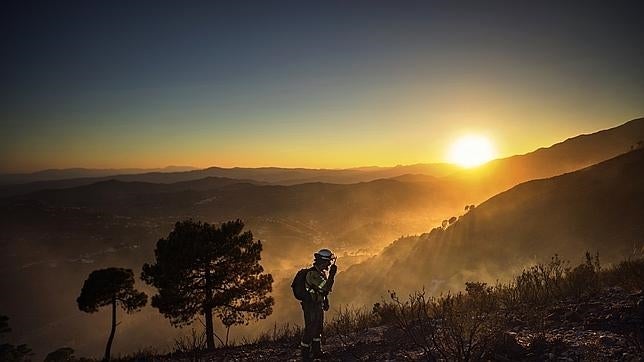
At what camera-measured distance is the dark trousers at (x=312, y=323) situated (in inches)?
306

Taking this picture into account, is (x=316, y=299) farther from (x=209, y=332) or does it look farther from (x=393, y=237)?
(x=393, y=237)

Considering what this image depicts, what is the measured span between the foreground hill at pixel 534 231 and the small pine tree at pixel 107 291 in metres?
33.6

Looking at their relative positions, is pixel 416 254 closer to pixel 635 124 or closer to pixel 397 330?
pixel 397 330

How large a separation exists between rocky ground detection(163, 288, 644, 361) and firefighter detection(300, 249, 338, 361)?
483 millimetres

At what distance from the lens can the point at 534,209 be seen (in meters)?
45.1

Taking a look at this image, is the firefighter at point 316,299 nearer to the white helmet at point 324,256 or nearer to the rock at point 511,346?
the white helmet at point 324,256

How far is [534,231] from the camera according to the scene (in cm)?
4128

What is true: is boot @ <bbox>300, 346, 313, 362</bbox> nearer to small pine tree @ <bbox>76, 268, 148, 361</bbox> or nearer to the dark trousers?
the dark trousers

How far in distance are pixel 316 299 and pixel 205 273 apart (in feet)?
30.7

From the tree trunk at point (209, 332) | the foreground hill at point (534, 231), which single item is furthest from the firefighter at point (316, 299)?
the foreground hill at point (534, 231)

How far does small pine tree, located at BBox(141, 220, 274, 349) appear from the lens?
15.3 meters

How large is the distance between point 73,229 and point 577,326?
17976cm

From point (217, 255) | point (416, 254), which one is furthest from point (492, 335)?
point (416, 254)

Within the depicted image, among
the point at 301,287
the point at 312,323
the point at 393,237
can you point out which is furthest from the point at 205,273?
the point at 393,237
